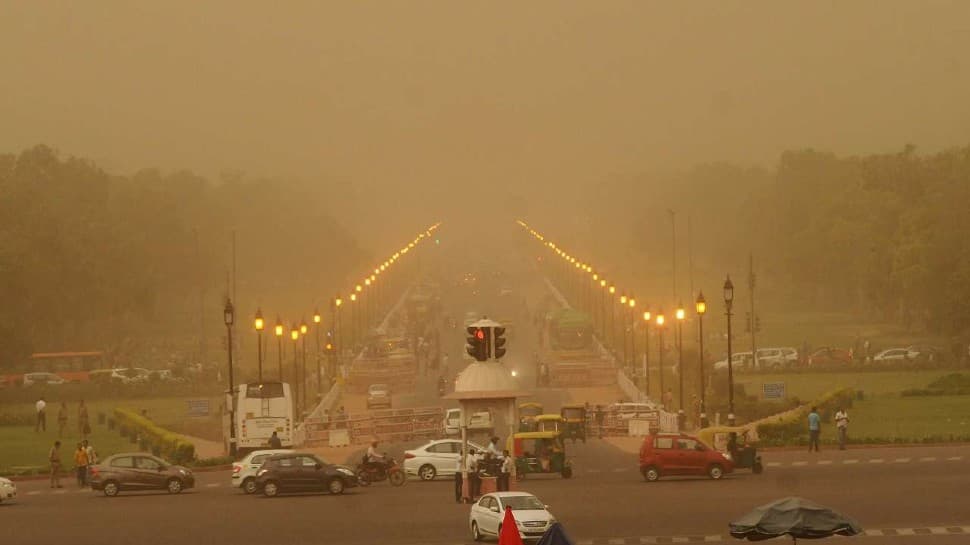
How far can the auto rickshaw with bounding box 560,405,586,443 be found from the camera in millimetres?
63594

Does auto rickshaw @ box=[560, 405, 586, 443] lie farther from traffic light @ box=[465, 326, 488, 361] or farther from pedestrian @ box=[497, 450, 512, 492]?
pedestrian @ box=[497, 450, 512, 492]

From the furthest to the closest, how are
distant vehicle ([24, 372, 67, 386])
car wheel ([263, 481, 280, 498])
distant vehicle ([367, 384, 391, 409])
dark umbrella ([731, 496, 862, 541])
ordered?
distant vehicle ([24, 372, 67, 386])
distant vehicle ([367, 384, 391, 409])
car wheel ([263, 481, 280, 498])
dark umbrella ([731, 496, 862, 541])

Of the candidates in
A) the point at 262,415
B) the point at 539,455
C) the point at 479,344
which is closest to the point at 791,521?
the point at 479,344

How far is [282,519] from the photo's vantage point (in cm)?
3944

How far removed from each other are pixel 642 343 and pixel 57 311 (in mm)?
32824

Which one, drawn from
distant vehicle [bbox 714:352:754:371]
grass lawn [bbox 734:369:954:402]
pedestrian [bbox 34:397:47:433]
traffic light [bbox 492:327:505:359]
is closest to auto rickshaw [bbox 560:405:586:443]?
grass lawn [bbox 734:369:954:402]

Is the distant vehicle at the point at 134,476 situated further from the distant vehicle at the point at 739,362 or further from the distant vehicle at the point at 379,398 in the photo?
the distant vehicle at the point at 739,362

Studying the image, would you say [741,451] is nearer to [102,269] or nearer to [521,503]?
[521,503]

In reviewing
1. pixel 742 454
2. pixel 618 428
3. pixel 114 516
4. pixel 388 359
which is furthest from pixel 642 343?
pixel 114 516

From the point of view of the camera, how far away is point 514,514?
33812 mm

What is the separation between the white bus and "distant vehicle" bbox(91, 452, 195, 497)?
12.5 metres

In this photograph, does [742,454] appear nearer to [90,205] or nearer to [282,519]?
[282,519]

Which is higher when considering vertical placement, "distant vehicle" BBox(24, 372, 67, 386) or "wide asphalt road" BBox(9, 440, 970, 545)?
"distant vehicle" BBox(24, 372, 67, 386)

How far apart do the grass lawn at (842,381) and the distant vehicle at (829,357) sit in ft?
10.4
